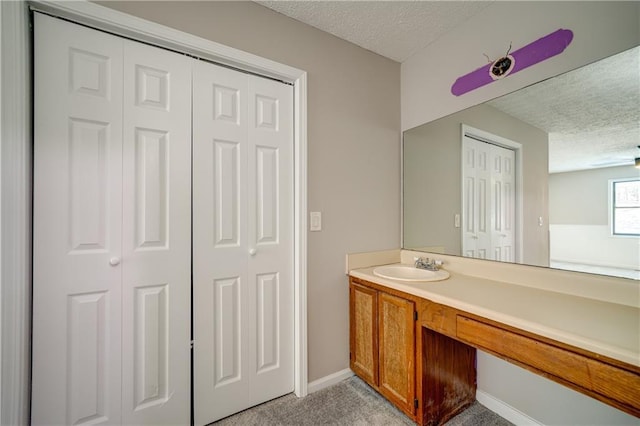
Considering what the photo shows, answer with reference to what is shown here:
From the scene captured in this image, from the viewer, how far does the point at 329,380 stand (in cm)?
181

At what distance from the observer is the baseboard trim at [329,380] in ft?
5.73

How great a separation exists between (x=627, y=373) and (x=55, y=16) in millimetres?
2537

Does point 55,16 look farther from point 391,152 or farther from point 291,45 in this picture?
point 391,152

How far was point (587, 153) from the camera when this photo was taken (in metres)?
1.30

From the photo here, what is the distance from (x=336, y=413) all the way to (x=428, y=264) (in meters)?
1.10

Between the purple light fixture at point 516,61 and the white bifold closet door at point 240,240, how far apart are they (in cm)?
116

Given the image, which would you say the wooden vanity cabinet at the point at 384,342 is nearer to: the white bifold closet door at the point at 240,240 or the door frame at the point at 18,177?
the white bifold closet door at the point at 240,240

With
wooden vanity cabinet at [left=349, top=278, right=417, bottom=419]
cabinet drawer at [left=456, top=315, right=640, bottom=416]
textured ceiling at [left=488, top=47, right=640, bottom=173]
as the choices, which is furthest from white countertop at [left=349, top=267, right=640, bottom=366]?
textured ceiling at [left=488, top=47, right=640, bottom=173]

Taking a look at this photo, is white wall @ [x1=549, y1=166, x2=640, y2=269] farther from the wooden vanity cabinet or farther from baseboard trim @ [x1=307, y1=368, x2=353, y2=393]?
baseboard trim @ [x1=307, y1=368, x2=353, y2=393]

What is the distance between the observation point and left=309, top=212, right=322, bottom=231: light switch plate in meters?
1.75

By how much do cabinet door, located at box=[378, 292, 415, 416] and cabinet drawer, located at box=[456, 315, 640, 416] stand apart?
349 mm

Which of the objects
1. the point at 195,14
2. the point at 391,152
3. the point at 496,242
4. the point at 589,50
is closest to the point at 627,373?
the point at 496,242

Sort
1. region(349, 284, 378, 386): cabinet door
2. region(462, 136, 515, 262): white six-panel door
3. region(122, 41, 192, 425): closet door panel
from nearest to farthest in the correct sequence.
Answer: region(122, 41, 192, 425): closet door panel → region(462, 136, 515, 262): white six-panel door → region(349, 284, 378, 386): cabinet door

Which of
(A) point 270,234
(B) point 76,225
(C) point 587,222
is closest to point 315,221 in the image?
(A) point 270,234
